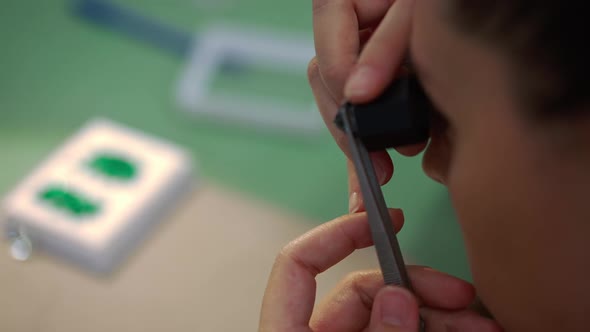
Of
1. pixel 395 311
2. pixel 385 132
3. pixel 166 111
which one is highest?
pixel 166 111

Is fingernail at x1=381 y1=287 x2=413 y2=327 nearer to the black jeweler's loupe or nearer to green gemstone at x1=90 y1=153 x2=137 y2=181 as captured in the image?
the black jeweler's loupe

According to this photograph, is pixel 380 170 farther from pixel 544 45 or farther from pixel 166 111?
pixel 166 111

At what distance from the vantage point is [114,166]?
0.94 m

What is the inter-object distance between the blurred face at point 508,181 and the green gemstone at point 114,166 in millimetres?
577

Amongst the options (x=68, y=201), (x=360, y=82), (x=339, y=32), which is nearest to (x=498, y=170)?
(x=360, y=82)

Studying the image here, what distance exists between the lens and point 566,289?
407mm

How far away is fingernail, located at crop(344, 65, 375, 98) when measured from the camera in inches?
18.4

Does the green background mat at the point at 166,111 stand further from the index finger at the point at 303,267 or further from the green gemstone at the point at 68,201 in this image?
the index finger at the point at 303,267

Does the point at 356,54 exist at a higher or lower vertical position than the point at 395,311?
higher

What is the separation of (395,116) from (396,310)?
0.13 metres

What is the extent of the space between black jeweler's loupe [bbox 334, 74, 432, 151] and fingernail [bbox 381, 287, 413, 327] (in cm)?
11

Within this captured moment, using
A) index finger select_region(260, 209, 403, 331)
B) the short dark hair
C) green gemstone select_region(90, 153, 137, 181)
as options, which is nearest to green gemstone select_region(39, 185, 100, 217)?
green gemstone select_region(90, 153, 137, 181)

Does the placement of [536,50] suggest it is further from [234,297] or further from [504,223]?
[234,297]

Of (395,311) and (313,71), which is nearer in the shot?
(395,311)
